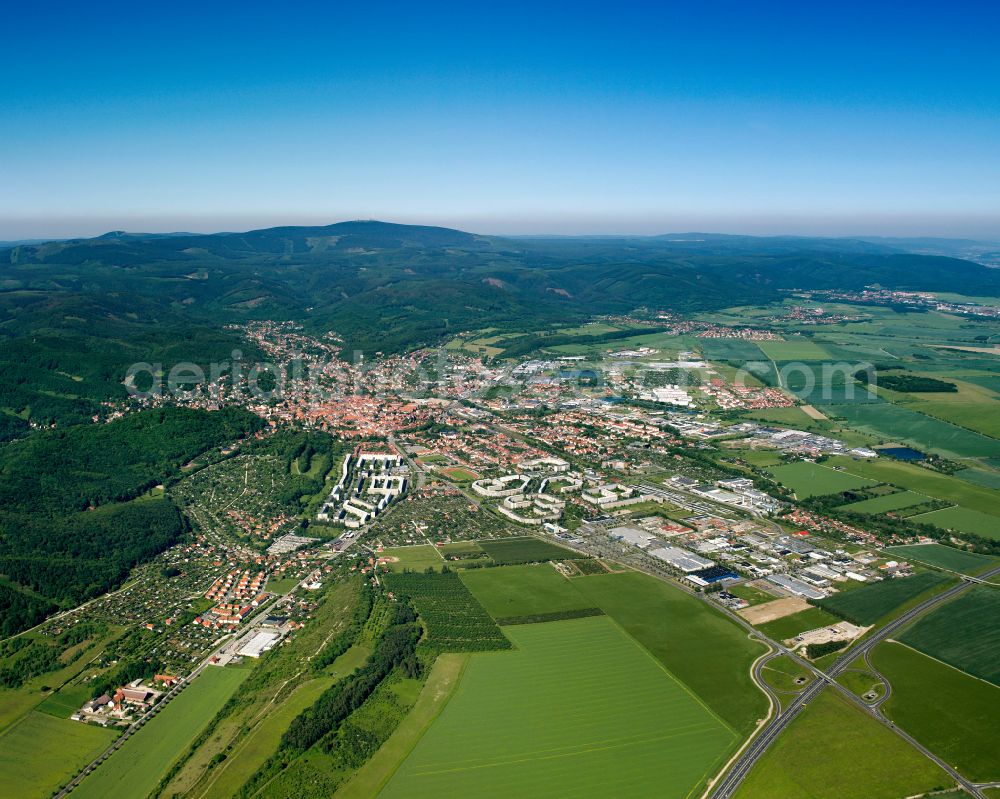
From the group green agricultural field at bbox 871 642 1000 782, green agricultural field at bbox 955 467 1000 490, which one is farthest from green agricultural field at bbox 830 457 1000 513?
green agricultural field at bbox 871 642 1000 782

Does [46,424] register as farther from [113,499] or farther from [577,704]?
[577,704]

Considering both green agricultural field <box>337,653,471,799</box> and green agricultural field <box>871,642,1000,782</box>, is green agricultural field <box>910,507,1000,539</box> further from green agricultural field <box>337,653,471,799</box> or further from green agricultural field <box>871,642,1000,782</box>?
green agricultural field <box>337,653,471,799</box>

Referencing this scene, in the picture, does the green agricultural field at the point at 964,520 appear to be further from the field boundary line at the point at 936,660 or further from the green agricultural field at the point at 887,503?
the field boundary line at the point at 936,660

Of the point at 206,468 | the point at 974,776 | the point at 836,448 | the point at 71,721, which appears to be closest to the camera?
the point at 974,776

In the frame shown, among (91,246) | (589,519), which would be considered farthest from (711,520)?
(91,246)

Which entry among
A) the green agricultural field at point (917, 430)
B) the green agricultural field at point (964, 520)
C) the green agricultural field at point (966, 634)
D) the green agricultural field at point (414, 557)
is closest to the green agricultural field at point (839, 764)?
the green agricultural field at point (966, 634)

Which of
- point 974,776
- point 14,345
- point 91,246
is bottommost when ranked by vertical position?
point 974,776

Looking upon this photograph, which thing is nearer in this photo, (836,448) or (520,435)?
(836,448)
